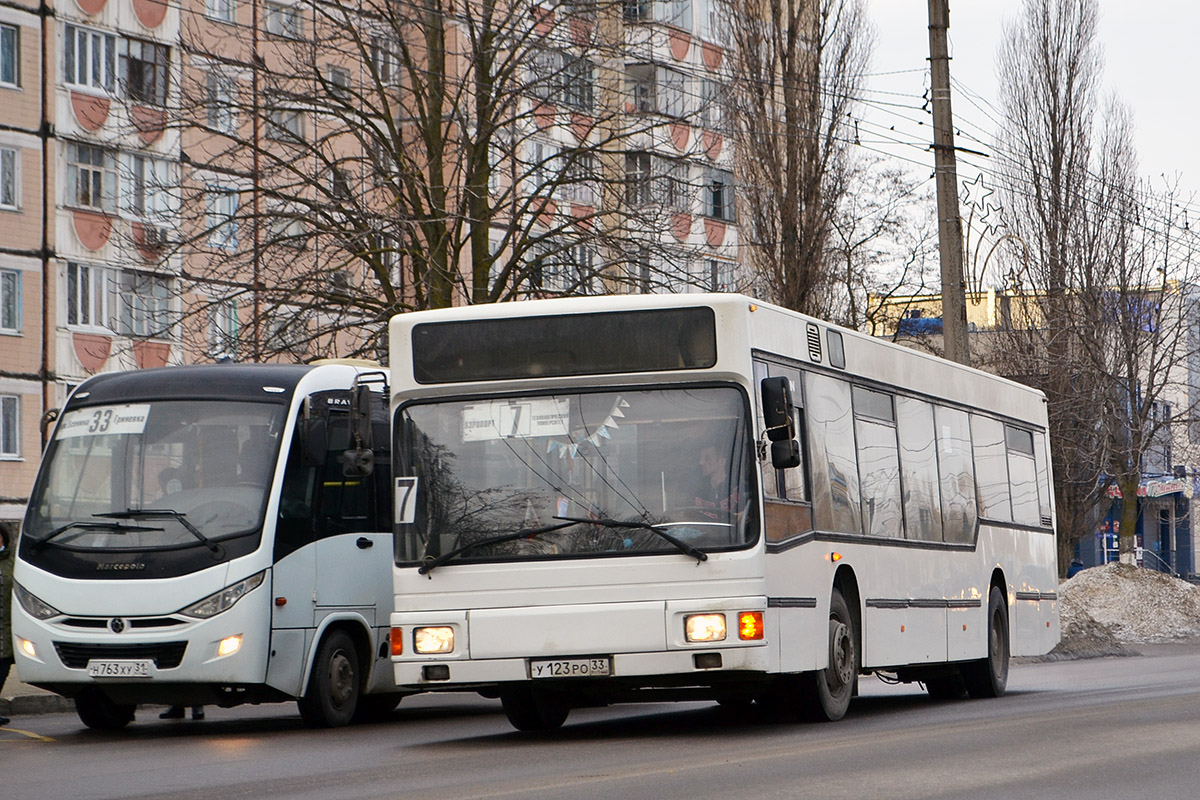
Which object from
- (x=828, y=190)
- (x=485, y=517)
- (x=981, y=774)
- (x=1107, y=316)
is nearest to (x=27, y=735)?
(x=485, y=517)

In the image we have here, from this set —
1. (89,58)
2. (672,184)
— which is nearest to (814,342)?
(672,184)

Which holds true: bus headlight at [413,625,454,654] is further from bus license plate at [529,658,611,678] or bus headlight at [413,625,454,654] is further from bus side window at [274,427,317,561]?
bus side window at [274,427,317,561]

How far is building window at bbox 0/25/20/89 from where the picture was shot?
45.4 m

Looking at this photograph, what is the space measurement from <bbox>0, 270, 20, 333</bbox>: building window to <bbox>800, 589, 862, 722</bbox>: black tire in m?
34.8

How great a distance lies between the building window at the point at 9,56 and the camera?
4544 centimetres

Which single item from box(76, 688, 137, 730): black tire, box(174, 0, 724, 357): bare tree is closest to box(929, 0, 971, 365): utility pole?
box(174, 0, 724, 357): bare tree

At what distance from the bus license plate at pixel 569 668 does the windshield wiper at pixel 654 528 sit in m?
0.82

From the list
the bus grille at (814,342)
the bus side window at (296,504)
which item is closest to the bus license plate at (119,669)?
the bus side window at (296,504)

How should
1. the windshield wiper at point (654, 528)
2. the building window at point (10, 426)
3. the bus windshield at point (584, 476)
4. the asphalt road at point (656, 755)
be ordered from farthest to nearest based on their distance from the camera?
the building window at point (10, 426)
the bus windshield at point (584, 476)
the windshield wiper at point (654, 528)
the asphalt road at point (656, 755)

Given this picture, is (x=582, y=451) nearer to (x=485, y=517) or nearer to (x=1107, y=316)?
(x=485, y=517)

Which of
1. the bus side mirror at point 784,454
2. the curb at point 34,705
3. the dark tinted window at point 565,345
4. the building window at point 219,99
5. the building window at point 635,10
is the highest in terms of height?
the building window at point 635,10

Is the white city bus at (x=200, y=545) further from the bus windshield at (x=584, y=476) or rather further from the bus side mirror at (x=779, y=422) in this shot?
the bus side mirror at (x=779, y=422)

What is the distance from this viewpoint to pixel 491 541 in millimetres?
12414

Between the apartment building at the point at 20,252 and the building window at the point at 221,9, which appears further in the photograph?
the building window at the point at 221,9
